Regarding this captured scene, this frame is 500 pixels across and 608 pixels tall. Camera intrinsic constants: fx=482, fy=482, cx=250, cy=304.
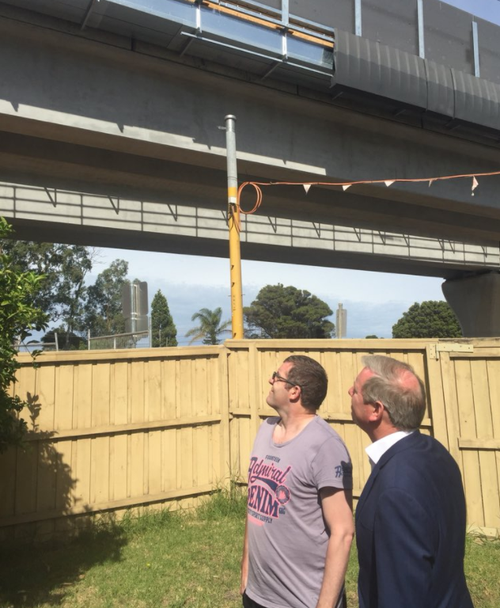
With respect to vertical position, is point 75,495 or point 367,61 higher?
point 367,61

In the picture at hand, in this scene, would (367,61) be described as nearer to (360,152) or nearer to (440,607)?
(360,152)

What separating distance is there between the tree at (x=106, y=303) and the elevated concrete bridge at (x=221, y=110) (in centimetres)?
4416

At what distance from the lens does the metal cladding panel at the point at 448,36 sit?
12.0 metres

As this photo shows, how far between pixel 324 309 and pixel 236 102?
63559mm

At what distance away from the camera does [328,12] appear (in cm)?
1088

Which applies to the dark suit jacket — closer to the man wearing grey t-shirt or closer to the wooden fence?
the man wearing grey t-shirt

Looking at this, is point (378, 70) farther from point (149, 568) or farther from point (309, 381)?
point (149, 568)

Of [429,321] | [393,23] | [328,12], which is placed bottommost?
[429,321]

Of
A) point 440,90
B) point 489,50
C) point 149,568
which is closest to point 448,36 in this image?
point 489,50

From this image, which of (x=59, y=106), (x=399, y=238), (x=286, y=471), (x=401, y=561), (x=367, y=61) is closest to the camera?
(x=401, y=561)

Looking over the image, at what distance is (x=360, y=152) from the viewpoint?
12.2 meters

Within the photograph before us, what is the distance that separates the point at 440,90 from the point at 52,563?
11843 mm

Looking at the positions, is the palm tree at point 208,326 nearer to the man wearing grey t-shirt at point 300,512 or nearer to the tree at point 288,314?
the tree at point 288,314

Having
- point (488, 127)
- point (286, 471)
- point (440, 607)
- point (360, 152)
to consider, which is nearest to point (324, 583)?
point (286, 471)
